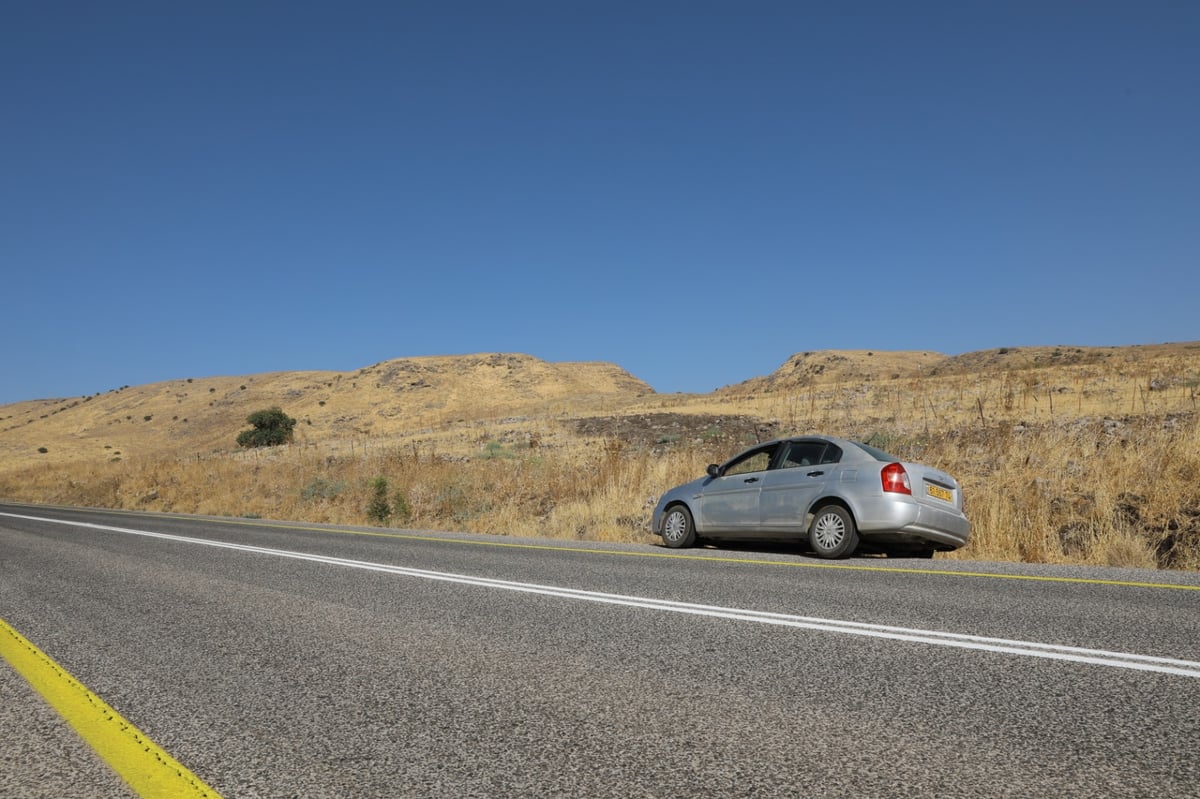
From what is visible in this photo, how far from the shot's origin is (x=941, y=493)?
9.90 m

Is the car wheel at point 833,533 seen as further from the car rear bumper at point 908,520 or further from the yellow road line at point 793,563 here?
the yellow road line at point 793,563

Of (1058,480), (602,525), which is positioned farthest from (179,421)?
(1058,480)

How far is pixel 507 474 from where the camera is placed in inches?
811

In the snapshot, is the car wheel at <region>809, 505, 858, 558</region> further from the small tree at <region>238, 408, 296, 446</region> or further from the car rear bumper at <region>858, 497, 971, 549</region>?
the small tree at <region>238, 408, 296, 446</region>

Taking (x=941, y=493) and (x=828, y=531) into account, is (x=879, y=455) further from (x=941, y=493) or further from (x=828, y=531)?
(x=828, y=531)

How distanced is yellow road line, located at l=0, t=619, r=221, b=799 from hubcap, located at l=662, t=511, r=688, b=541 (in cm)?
825

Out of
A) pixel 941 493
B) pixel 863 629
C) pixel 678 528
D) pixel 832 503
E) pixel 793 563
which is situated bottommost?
pixel 863 629

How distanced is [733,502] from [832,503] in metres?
1.60

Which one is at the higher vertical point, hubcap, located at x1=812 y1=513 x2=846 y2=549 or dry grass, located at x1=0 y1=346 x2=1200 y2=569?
dry grass, located at x1=0 y1=346 x2=1200 y2=569

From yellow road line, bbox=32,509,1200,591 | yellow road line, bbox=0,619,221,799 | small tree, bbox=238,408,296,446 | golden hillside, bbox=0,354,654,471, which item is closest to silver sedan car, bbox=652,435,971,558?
yellow road line, bbox=32,509,1200,591

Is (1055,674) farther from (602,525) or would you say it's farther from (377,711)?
(602,525)

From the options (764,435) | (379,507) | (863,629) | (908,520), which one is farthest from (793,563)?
(764,435)

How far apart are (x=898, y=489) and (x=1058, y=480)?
13.6 feet

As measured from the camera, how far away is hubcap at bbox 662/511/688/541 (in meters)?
12.0
